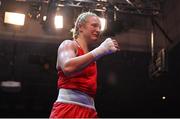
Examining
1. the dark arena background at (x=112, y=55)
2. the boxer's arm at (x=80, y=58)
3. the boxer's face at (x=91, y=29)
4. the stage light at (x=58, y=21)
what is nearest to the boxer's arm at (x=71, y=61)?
the boxer's arm at (x=80, y=58)

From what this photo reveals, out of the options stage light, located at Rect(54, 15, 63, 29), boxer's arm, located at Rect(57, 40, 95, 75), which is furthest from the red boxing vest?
stage light, located at Rect(54, 15, 63, 29)

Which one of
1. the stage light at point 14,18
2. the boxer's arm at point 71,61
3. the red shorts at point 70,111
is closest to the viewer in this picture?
the boxer's arm at point 71,61

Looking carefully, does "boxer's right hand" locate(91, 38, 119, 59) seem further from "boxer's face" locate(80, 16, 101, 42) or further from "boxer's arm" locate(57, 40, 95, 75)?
"boxer's face" locate(80, 16, 101, 42)

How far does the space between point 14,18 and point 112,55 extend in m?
2.53

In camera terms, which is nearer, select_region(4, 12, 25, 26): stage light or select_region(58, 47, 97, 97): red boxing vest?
select_region(58, 47, 97, 97): red boxing vest

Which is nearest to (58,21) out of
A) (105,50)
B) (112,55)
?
(112,55)

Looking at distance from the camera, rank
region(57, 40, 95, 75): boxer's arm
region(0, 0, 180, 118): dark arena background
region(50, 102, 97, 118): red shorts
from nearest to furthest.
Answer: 1. region(57, 40, 95, 75): boxer's arm
2. region(50, 102, 97, 118): red shorts
3. region(0, 0, 180, 118): dark arena background

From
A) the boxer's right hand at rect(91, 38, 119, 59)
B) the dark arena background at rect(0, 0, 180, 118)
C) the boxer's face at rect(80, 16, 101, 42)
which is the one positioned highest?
the boxer's face at rect(80, 16, 101, 42)

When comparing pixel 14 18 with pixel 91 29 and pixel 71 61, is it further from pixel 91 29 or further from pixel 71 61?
pixel 71 61

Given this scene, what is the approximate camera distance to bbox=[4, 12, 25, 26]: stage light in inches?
253

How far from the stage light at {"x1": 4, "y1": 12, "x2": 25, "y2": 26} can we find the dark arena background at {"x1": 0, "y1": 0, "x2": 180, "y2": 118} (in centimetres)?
5

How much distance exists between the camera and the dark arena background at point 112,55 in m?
6.57

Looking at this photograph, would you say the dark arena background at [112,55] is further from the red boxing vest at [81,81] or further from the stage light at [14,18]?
the red boxing vest at [81,81]

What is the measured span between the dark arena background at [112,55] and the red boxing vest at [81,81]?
4.31m
